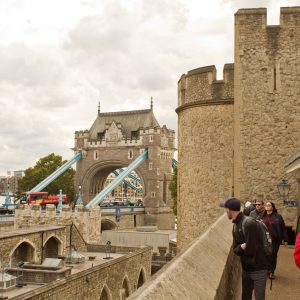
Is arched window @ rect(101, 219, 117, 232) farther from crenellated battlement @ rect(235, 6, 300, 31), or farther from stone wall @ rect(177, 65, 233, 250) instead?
crenellated battlement @ rect(235, 6, 300, 31)

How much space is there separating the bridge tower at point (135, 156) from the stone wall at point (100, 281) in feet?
81.3

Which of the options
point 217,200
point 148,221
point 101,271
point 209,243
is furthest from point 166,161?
point 209,243

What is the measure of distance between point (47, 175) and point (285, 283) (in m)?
47.9

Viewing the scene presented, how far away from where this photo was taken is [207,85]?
12086 millimetres

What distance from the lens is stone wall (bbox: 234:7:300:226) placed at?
10.4 m

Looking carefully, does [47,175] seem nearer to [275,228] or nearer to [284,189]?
[284,189]

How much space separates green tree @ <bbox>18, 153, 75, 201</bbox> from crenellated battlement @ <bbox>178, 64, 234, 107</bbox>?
3921 cm

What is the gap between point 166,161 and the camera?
4772cm

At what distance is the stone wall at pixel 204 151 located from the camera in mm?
11672

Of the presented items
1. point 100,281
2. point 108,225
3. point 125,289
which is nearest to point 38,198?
point 108,225

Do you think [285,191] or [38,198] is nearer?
[285,191]

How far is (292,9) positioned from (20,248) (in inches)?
588

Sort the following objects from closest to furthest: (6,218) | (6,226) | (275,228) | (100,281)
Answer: (275,228) → (100,281) → (6,226) → (6,218)

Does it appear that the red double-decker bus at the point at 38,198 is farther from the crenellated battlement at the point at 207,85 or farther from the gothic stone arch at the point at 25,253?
the crenellated battlement at the point at 207,85
